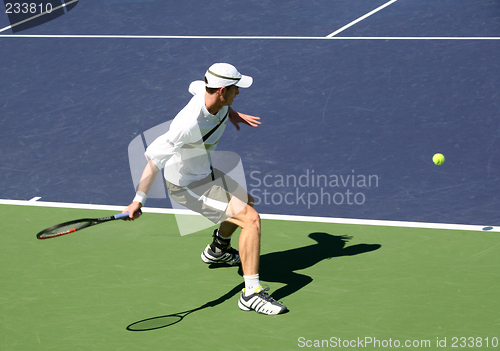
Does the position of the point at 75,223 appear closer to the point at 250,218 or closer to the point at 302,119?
the point at 250,218

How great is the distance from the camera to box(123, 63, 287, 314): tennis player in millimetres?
5289

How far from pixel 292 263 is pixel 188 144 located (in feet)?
5.40

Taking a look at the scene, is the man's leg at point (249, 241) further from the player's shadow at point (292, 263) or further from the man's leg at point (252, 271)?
the player's shadow at point (292, 263)

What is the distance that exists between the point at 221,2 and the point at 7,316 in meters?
9.62

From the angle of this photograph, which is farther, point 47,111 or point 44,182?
point 47,111

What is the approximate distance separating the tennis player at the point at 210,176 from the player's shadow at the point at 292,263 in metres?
0.37

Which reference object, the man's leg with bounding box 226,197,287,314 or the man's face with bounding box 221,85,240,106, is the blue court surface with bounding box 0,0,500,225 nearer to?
the man's leg with bounding box 226,197,287,314

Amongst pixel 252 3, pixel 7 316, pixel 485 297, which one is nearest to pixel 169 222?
pixel 7 316

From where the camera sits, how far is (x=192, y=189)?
229 inches

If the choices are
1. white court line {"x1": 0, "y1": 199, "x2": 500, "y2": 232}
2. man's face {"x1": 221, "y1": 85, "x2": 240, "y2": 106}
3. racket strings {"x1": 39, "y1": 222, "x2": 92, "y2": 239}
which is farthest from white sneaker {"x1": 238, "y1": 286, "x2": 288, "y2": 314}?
white court line {"x1": 0, "y1": 199, "x2": 500, "y2": 232}

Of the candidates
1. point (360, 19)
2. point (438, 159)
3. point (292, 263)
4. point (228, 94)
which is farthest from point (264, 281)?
point (360, 19)

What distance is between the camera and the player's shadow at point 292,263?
5371 millimetres

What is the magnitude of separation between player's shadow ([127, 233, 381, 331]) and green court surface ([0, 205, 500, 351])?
0.06ft

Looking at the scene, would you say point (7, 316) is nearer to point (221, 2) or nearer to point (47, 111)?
point (47, 111)
